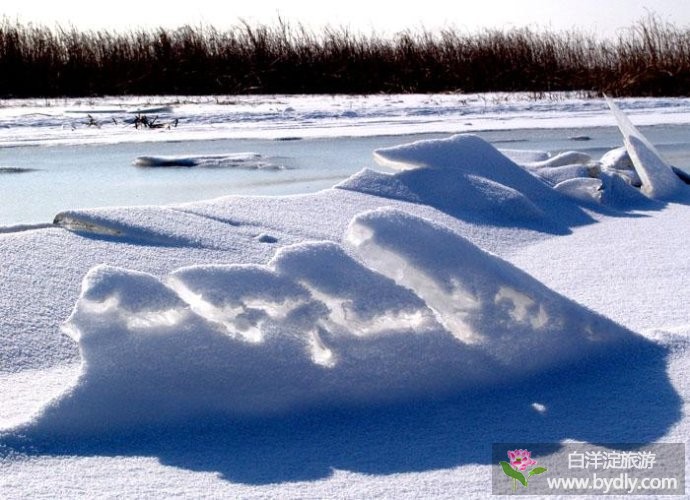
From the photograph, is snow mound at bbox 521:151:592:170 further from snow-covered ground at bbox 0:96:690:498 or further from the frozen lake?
snow-covered ground at bbox 0:96:690:498

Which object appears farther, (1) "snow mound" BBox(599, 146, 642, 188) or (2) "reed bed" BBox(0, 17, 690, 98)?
(2) "reed bed" BBox(0, 17, 690, 98)

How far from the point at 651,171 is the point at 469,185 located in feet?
2.75

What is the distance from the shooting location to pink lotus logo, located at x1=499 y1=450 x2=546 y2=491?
1.08 m

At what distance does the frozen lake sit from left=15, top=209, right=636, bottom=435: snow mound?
153cm

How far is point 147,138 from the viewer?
226 inches

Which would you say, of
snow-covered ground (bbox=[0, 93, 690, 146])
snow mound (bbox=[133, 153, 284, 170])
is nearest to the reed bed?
snow-covered ground (bbox=[0, 93, 690, 146])

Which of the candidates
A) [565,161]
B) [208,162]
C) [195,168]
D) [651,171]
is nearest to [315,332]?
[651,171]

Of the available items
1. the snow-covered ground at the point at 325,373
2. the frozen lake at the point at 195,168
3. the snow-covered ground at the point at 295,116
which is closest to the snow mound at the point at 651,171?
the frozen lake at the point at 195,168

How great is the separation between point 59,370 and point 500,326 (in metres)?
0.74

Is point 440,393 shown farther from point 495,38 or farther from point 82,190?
point 495,38

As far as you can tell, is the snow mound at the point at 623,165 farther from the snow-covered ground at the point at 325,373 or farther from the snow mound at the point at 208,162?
the snow-covered ground at the point at 325,373

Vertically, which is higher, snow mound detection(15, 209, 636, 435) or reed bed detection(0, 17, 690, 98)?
reed bed detection(0, 17, 690, 98)

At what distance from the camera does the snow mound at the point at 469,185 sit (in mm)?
2826

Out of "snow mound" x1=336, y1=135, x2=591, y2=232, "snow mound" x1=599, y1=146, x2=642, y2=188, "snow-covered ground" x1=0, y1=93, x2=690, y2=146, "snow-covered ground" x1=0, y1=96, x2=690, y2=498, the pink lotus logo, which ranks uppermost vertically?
"snow-covered ground" x1=0, y1=93, x2=690, y2=146
